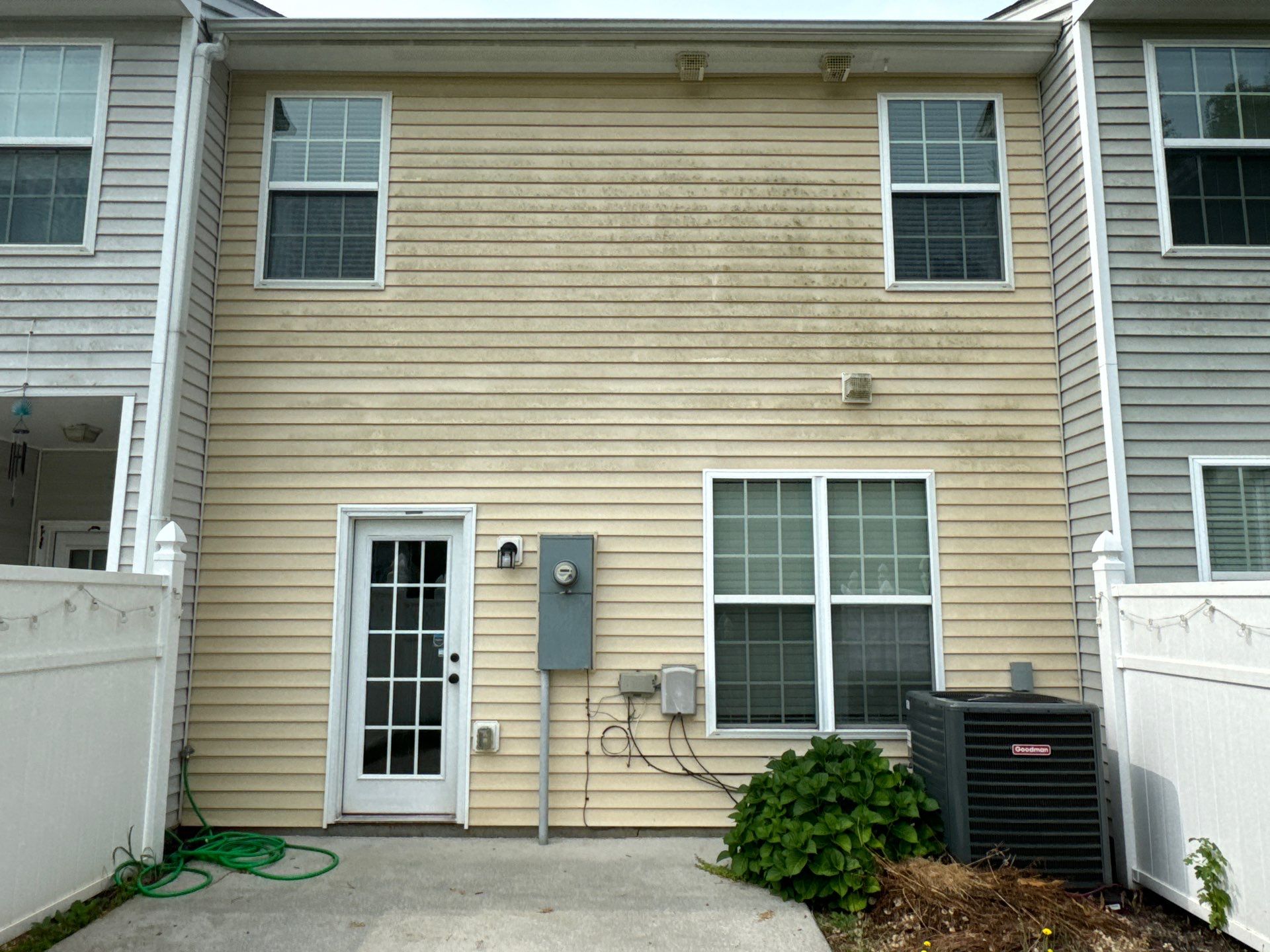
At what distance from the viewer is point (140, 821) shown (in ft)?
13.6

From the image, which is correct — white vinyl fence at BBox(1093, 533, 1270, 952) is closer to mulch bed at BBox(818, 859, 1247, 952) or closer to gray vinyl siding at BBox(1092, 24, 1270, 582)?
mulch bed at BBox(818, 859, 1247, 952)

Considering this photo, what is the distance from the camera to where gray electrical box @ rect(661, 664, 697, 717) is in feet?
15.5

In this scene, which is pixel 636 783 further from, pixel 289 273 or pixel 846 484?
pixel 289 273

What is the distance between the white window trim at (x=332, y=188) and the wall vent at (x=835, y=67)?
2661 mm

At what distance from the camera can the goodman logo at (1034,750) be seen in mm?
3896

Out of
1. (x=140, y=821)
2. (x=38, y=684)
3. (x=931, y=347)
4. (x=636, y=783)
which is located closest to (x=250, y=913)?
(x=140, y=821)

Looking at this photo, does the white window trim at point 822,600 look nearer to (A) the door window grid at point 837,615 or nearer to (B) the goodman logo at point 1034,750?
(A) the door window grid at point 837,615

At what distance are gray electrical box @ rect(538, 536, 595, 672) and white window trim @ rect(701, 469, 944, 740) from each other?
2.20 ft

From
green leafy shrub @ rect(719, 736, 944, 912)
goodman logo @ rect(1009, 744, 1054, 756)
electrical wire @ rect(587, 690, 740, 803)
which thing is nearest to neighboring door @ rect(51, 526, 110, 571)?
electrical wire @ rect(587, 690, 740, 803)

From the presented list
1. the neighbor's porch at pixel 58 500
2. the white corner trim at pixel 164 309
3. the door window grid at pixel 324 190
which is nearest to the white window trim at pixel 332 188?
the door window grid at pixel 324 190

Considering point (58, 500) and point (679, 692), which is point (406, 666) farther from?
point (58, 500)

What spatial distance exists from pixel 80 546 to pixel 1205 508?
706 centimetres

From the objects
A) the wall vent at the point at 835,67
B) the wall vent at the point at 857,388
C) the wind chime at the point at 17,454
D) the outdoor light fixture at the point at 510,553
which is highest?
the wall vent at the point at 835,67

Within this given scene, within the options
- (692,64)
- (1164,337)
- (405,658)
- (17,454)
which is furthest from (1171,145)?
(17,454)
